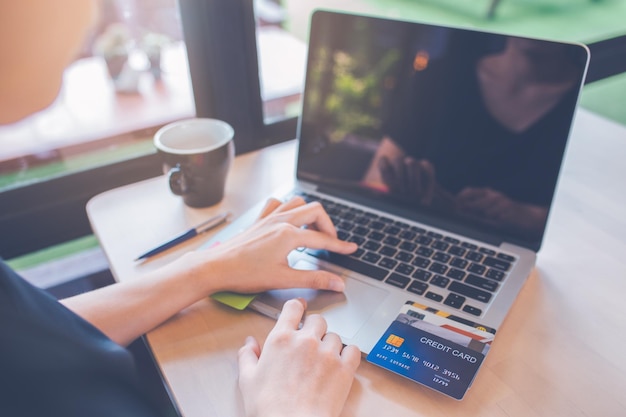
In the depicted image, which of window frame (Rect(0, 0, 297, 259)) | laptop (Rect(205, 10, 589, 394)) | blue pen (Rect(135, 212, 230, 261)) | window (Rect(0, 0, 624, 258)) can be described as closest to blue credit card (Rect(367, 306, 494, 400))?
laptop (Rect(205, 10, 589, 394))

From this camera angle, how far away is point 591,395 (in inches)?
20.8

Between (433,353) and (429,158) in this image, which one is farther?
(429,158)

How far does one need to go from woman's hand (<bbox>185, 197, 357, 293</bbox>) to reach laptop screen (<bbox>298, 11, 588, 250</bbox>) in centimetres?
15

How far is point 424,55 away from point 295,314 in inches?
16.9

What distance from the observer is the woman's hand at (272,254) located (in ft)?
2.10

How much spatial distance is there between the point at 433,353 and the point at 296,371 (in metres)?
0.15

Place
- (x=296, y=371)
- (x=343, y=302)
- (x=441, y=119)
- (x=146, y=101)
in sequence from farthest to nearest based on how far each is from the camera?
(x=146, y=101) → (x=441, y=119) → (x=343, y=302) → (x=296, y=371)

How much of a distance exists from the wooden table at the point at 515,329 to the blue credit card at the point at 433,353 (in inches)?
0.9

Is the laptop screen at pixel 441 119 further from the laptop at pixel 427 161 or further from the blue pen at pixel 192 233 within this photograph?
the blue pen at pixel 192 233

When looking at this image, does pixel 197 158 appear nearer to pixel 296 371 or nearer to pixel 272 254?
pixel 272 254

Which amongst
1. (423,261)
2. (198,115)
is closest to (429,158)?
(423,261)

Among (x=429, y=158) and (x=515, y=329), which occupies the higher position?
(x=429, y=158)

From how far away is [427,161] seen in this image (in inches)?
30.6

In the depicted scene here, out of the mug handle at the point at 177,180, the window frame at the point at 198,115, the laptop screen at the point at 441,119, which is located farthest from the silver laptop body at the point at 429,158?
the window frame at the point at 198,115
